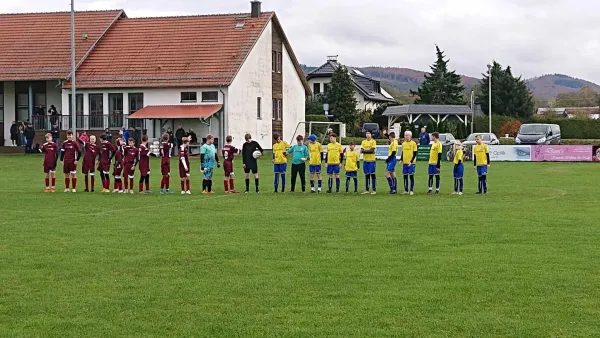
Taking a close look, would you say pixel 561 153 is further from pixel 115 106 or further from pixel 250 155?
pixel 250 155

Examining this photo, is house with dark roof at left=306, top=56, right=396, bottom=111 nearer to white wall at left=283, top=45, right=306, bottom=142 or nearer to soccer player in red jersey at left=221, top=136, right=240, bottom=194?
white wall at left=283, top=45, right=306, bottom=142

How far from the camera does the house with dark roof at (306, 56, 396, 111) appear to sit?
115250mm

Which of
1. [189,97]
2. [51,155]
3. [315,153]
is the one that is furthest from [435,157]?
[189,97]

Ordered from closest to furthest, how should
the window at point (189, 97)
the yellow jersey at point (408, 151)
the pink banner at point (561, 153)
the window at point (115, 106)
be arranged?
the yellow jersey at point (408, 151) → the pink banner at point (561, 153) → the window at point (189, 97) → the window at point (115, 106)

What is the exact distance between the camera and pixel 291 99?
213 feet

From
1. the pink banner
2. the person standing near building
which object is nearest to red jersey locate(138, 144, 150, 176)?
the person standing near building

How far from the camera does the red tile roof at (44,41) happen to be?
189 feet

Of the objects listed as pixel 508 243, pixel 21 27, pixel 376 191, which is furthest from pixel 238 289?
pixel 21 27

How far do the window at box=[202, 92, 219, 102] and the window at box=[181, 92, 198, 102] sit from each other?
0.50 meters

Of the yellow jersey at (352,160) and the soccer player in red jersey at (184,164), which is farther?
the yellow jersey at (352,160)

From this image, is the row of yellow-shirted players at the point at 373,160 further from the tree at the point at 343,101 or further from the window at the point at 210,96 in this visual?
the tree at the point at 343,101

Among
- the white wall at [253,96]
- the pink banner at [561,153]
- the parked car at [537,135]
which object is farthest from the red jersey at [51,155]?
the parked car at [537,135]

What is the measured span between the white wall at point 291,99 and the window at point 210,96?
8347 millimetres

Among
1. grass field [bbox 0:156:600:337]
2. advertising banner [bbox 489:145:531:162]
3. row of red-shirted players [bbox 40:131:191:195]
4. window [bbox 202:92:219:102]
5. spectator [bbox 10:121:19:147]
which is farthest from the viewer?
window [bbox 202:92:219:102]
